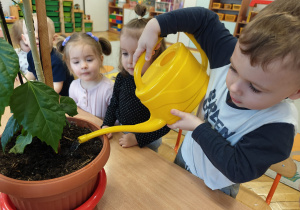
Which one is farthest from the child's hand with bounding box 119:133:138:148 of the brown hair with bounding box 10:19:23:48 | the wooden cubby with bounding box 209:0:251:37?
the wooden cubby with bounding box 209:0:251:37

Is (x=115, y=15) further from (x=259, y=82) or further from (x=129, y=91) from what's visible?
(x=259, y=82)

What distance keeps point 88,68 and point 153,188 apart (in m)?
0.67

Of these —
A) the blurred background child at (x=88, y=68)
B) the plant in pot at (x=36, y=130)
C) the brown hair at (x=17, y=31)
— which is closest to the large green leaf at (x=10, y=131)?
the plant in pot at (x=36, y=130)

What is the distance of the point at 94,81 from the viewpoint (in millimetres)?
1084

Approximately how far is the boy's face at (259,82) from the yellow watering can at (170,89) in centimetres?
9

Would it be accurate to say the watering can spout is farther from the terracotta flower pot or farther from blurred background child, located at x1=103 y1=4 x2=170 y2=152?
blurred background child, located at x1=103 y1=4 x2=170 y2=152

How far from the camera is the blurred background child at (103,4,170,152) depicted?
0.85 metres

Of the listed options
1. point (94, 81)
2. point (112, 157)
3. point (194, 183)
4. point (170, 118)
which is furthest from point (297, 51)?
point (94, 81)

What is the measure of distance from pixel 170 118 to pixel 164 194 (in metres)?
0.20

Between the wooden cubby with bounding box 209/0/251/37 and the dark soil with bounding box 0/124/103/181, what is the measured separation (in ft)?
14.0

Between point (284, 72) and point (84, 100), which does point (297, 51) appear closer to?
point (284, 72)

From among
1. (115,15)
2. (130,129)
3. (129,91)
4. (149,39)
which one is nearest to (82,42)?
(129,91)

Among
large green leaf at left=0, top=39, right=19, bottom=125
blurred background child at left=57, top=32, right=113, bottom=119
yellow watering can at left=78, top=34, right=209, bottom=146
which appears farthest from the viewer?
blurred background child at left=57, top=32, right=113, bottom=119

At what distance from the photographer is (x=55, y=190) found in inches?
14.4
